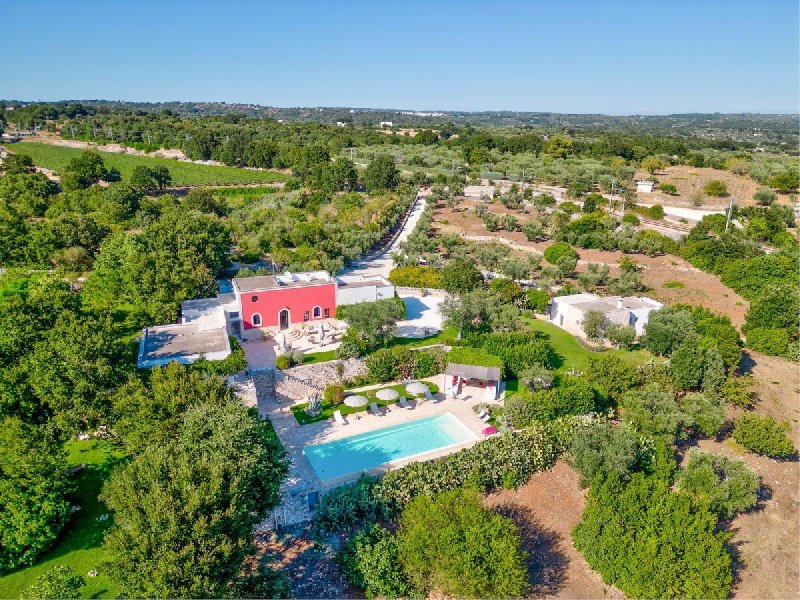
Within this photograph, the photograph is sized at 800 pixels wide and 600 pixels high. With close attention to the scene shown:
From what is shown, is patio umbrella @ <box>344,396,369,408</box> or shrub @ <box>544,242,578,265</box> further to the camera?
shrub @ <box>544,242,578,265</box>

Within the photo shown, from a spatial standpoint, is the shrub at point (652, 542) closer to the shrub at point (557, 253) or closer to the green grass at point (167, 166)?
the shrub at point (557, 253)

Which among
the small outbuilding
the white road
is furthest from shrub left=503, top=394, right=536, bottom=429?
the white road

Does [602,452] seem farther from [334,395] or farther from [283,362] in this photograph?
[283,362]

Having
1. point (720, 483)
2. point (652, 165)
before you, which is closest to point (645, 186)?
point (652, 165)

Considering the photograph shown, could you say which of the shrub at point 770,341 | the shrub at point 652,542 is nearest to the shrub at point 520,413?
the shrub at point 652,542

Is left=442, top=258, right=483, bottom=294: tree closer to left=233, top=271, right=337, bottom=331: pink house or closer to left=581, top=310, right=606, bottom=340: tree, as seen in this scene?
left=581, top=310, right=606, bottom=340: tree

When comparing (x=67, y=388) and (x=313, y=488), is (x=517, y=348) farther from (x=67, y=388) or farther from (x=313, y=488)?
(x=67, y=388)
